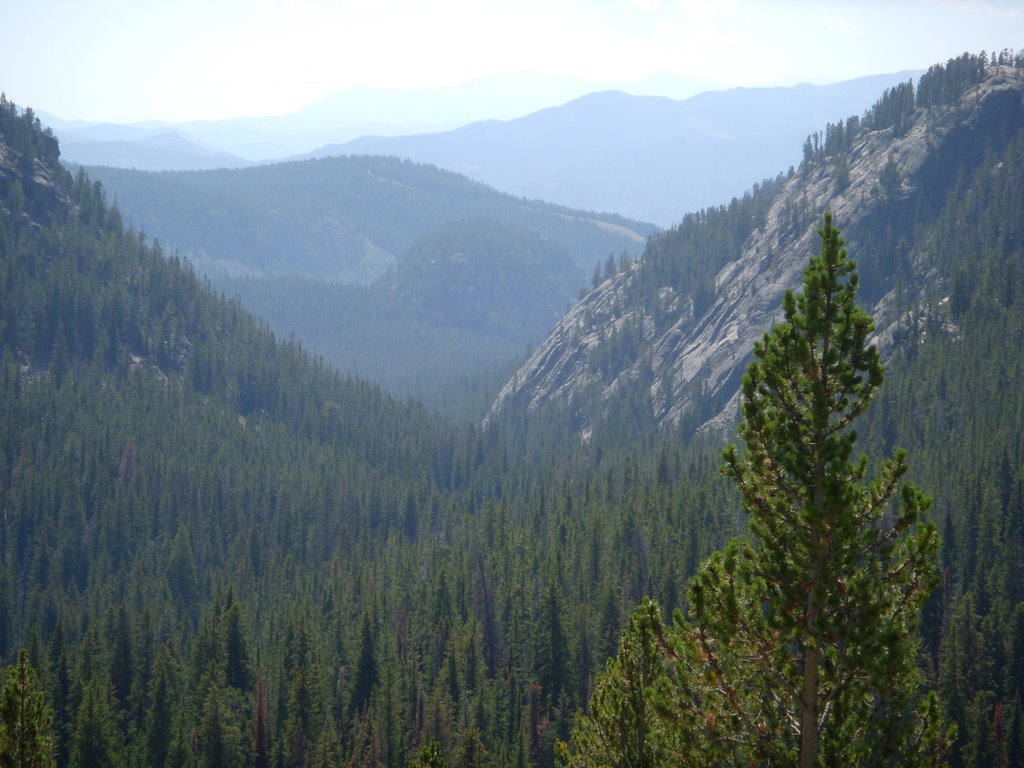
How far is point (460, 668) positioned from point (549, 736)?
11307 millimetres

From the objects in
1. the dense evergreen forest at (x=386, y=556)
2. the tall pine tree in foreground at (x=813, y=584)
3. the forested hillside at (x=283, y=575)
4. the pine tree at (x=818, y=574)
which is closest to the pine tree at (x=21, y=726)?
the dense evergreen forest at (x=386, y=556)

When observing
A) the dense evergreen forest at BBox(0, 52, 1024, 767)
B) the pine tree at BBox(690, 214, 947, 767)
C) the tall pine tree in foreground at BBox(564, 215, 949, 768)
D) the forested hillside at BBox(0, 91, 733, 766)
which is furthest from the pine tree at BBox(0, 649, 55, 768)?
the forested hillside at BBox(0, 91, 733, 766)

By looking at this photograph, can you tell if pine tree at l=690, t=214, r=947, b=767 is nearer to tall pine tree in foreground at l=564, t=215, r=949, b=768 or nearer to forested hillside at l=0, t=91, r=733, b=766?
tall pine tree in foreground at l=564, t=215, r=949, b=768

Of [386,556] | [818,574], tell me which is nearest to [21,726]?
[818,574]

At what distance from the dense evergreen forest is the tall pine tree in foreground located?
1082cm

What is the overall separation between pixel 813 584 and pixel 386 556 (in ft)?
366

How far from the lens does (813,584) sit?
23766 millimetres

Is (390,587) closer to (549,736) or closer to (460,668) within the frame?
(460,668)

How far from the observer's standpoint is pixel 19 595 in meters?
135

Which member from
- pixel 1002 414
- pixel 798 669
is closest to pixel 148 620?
pixel 798 669

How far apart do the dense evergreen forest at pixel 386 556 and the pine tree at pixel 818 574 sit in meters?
11.5

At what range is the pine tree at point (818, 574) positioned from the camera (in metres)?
23.4

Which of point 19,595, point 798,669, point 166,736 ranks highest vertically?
point 798,669

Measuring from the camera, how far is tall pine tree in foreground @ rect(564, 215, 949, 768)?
76.8 ft
